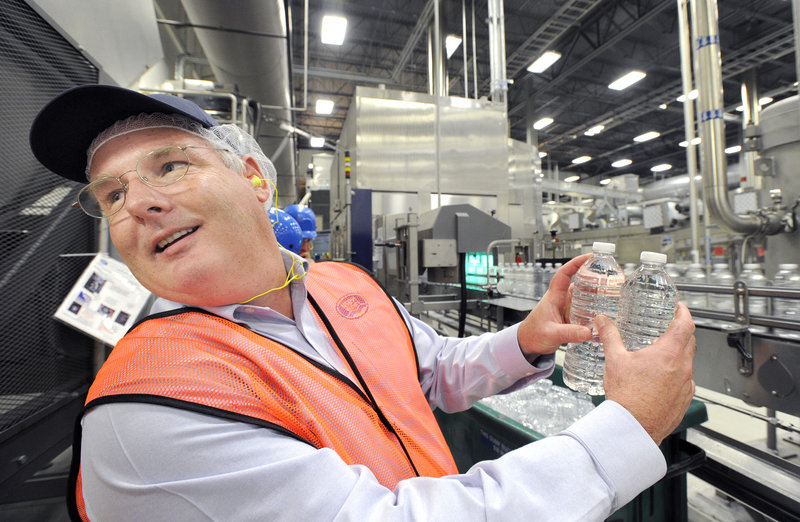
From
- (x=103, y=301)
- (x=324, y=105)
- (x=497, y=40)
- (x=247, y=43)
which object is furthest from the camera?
(x=324, y=105)

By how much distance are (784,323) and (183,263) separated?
1.91 metres

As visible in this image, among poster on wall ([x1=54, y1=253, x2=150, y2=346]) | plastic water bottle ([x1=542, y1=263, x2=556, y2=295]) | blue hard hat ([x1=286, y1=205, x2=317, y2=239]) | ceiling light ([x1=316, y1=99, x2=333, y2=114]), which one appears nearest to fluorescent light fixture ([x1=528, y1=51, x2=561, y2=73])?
ceiling light ([x1=316, y1=99, x2=333, y2=114])

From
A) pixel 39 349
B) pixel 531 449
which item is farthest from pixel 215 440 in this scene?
pixel 39 349

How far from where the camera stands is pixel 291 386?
67 cm

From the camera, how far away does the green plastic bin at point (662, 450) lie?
148 centimetres

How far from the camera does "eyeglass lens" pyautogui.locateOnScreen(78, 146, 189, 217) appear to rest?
804mm

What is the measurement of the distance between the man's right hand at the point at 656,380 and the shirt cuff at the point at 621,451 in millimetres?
32

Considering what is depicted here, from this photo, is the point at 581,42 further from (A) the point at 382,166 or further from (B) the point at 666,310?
(B) the point at 666,310

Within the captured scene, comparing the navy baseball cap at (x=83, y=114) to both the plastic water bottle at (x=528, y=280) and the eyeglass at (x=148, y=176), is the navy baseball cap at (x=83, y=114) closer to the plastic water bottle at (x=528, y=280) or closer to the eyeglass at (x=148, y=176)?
the eyeglass at (x=148, y=176)

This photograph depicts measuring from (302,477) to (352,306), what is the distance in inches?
22.2

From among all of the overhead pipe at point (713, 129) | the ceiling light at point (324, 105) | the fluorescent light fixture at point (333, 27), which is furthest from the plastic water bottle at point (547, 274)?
the ceiling light at point (324, 105)

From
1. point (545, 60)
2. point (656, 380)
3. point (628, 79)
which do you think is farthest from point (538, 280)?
point (628, 79)

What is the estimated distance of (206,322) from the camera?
0.71 m

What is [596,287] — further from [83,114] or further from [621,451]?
[83,114]
